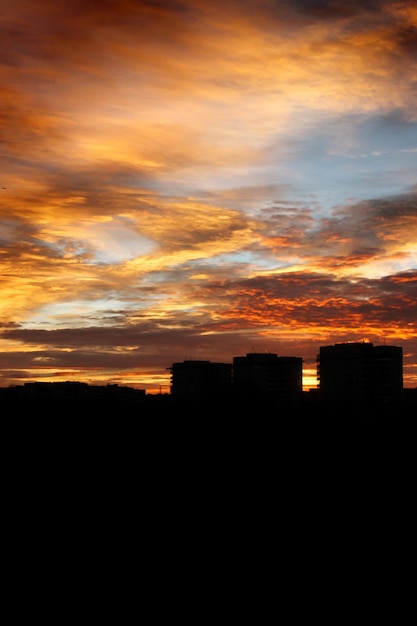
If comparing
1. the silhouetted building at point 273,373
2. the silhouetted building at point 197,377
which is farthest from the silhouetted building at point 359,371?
the silhouetted building at point 197,377

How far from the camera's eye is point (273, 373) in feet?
371

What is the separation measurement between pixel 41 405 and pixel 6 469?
11311mm

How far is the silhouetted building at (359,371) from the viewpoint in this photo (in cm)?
10006

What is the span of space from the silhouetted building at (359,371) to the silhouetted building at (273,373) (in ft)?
23.5

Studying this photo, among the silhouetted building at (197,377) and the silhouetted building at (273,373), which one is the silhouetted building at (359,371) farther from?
the silhouetted building at (197,377)

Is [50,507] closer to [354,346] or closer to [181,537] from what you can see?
[181,537]

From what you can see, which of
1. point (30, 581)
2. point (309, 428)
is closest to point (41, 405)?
point (309, 428)

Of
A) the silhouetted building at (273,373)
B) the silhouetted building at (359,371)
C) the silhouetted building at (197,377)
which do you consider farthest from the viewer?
the silhouetted building at (273,373)

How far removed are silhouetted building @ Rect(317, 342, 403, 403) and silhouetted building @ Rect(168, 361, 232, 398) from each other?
14.3 m

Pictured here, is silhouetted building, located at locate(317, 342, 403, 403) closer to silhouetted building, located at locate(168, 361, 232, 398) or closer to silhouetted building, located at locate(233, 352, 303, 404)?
silhouetted building, located at locate(233, 352, 303, 404)

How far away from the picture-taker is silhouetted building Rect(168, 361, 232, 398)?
104m

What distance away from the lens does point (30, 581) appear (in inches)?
689

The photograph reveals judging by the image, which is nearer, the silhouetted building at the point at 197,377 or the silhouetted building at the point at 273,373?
the silhouetted building at the point at 197,377

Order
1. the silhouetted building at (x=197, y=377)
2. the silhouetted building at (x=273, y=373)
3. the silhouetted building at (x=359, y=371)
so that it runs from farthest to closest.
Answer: the silhouetted building at (x=273, y=373) < the silhouetted building at (x=197, y=377) < the silhouetted building at (x=359, y=371)
